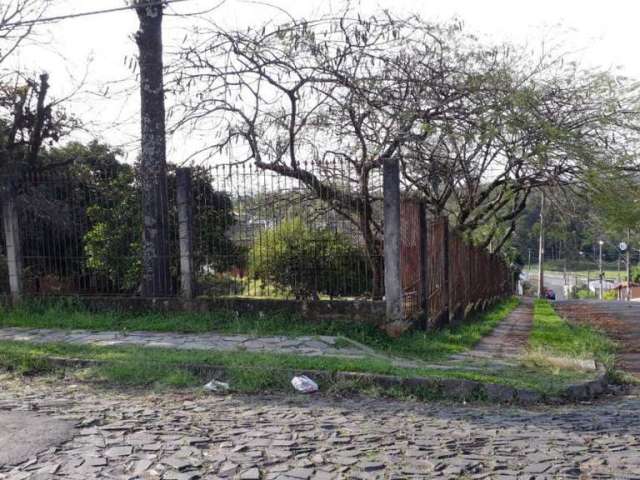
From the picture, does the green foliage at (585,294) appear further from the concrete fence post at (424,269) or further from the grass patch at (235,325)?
the concrete fence post at (424,269)

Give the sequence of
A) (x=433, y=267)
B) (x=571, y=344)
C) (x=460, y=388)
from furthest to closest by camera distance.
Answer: (x=433, y=267) < (x=571, y=344) < (x=460, y=388)

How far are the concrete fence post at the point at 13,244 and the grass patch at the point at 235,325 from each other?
39 centimetres

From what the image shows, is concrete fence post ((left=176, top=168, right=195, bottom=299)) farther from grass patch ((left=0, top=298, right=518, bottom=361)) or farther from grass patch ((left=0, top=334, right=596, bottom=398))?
grass patch ((left=0, top=334, right=596, bottom=398))

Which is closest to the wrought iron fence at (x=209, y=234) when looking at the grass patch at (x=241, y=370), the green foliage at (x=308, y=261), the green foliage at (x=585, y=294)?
the green foliage at (x=308, y=261)

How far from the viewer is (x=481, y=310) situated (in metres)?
19.0

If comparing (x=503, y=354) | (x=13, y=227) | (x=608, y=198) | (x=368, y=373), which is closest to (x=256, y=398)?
(x=368, y=373)

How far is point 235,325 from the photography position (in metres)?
9.20

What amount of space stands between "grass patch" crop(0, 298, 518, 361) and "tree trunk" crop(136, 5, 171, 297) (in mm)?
716

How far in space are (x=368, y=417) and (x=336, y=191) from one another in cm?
469

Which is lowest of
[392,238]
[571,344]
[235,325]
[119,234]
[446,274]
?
[571,344]

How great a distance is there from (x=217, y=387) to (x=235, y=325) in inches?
112

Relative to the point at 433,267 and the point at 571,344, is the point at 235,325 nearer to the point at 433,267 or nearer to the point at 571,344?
the point at 433,267

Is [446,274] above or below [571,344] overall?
above

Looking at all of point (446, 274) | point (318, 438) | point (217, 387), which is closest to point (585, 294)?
point (446, 274)
